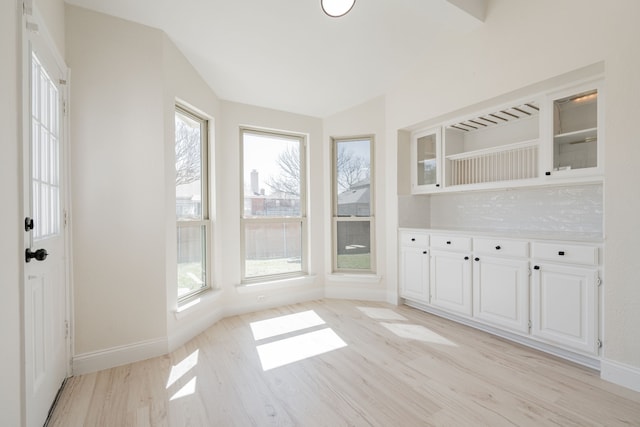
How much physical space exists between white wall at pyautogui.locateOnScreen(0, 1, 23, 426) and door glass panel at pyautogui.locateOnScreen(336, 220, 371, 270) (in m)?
3.24

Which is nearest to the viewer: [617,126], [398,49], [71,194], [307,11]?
[617,126]

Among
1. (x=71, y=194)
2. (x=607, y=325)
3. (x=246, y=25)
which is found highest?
(x=246, y=25)

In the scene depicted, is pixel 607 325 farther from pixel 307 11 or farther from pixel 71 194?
pixel 71 194

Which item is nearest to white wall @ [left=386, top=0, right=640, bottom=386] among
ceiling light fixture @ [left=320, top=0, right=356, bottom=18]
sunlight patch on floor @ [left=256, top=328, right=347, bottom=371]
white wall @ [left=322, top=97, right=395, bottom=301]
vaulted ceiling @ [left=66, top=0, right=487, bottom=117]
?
vaulted ceiling @ [left=66, top=0, right=487, bottom=117]

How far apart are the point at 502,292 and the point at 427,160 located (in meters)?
1.68

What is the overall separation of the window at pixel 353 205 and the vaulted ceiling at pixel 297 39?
0.78 m

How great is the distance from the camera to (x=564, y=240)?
2289 mm

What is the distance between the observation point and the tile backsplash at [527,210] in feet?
8.51

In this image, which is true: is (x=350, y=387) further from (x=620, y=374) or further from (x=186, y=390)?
(x=620, y=374)

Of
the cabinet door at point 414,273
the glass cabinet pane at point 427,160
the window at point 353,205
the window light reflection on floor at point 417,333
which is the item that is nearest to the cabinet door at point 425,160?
the glass cabinet pane at point 427,160

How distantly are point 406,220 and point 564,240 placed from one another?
1687 millimetres

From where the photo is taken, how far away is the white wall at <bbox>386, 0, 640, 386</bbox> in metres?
1.93

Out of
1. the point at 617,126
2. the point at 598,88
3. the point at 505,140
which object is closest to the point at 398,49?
the point at 505,140

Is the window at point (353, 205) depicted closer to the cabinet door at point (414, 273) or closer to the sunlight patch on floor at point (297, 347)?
the cabinet door at point (414, 273)
